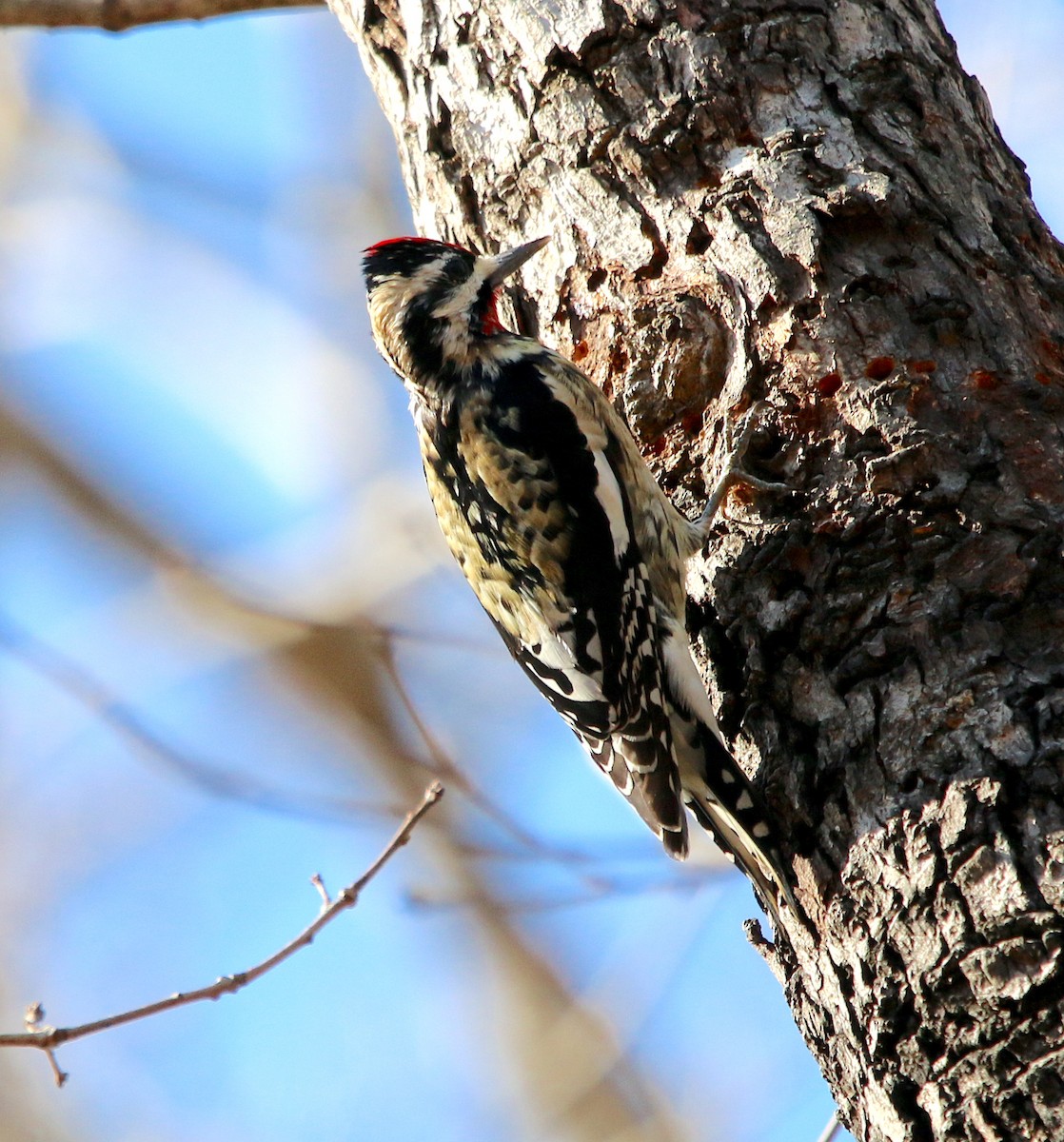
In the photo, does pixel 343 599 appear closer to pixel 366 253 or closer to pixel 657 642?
pixel 366 253

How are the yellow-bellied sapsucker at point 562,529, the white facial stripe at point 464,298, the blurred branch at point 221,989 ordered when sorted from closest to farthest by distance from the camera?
the blurred branch at point 221,989 → the yellow-bellied sapsucker at point 562,529 → the white facial stripe at point 464,298

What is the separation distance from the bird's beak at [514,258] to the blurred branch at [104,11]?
68.5 inches

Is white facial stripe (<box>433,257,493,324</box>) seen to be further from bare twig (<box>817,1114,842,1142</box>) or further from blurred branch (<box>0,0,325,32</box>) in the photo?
bare twig (<box>817,1114,842,1142</box>)

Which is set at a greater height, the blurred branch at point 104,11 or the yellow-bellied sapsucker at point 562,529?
the blurred branch at point 104,11

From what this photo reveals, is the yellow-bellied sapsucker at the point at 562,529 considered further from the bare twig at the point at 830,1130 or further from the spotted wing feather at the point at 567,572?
the bare twig at the point at 830,1130

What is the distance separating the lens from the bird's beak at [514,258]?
3641mm

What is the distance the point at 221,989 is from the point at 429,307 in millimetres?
2254

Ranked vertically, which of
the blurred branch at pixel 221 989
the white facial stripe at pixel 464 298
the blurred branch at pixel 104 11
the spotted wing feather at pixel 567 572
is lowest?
the blurred branch at pixel 221 989

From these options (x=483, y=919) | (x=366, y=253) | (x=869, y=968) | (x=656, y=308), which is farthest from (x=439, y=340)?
(x=483, y=919)

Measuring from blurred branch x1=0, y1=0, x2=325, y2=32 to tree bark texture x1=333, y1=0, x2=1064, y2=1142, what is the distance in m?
1.03

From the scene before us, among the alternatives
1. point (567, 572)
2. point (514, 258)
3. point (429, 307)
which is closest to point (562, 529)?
point (567, 572)

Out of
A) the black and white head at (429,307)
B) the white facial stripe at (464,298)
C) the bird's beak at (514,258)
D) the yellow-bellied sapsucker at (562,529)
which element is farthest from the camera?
the black and white head at (429,307)

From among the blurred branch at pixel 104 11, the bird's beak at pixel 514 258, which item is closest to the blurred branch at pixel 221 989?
the bird's beak at pixel 514 258

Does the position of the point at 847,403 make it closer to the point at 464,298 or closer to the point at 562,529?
the point at 562,529
